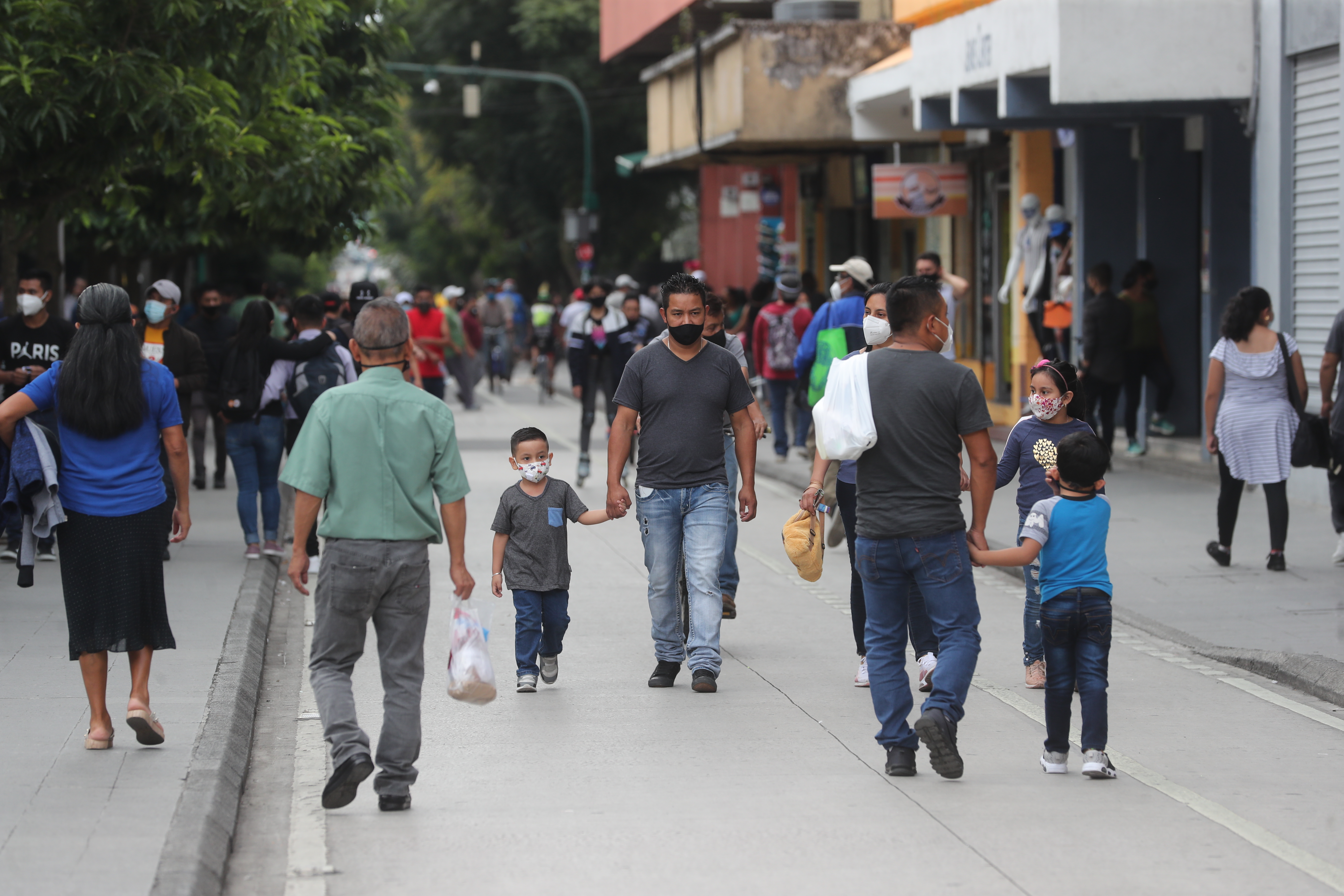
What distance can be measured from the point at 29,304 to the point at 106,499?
4881 millimetres

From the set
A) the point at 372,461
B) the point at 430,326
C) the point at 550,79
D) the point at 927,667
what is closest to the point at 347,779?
the point at 372,461

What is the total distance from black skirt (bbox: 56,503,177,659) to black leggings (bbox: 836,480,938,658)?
2655 mm

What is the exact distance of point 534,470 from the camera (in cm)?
779

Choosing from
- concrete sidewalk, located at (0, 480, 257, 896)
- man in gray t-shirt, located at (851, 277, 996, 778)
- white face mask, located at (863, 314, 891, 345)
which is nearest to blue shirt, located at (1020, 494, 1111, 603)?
man in gray t-shirt, located at (851, 277, 996, 778)

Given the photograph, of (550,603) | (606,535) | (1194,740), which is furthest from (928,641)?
(606,535)

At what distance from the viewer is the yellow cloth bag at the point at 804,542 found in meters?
6.87

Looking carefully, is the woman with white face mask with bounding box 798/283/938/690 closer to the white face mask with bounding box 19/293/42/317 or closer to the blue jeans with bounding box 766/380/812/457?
the white face mask with bounding box 19/293/42/317

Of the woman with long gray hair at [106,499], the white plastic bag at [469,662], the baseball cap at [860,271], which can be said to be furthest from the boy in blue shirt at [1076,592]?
the baseball cap at [860,271]

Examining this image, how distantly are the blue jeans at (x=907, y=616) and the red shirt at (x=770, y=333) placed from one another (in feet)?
39.5

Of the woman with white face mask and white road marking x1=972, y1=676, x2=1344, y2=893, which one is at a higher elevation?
the woman with white face mask

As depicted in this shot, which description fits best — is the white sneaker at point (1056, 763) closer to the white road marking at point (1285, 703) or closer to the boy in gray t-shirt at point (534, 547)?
the white road marking at point (1285, 703)

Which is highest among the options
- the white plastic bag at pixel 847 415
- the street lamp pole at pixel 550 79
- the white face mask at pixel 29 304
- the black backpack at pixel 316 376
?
the street lamp pole at pixel 550 79

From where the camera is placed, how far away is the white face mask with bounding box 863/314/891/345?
302 inches

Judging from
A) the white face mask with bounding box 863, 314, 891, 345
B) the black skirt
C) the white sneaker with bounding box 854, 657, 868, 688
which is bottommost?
the white sneaker with bounding box 854, 657, 868, 688
